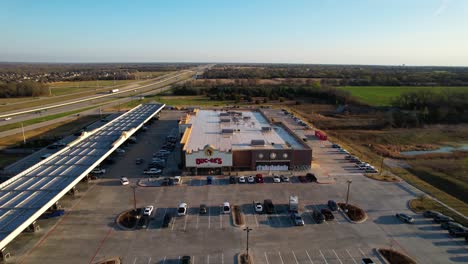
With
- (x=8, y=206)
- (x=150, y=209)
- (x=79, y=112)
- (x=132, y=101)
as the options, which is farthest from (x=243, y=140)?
(x=132, y=101)

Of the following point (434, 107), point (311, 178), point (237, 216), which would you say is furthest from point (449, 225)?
point (434, 107)

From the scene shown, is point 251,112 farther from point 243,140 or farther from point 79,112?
point 79,112

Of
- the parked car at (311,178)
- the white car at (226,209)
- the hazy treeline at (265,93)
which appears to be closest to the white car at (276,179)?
the parked car at (311,178)

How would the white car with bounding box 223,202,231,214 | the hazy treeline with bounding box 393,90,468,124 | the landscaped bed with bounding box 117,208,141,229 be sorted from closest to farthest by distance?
the landscaped bed with bounding box 117,208,141,229 → the white car with bounding box 223,202,231,214 → the hazy treeline with bounding box 393,90,468,124

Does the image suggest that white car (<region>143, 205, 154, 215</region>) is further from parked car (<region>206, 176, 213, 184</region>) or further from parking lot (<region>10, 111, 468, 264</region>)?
parked car (<region>206, 176, 213, 184</region>)

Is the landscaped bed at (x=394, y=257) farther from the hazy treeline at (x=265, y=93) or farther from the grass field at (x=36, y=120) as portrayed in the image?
the hazy treeline at (x=265, y=93)

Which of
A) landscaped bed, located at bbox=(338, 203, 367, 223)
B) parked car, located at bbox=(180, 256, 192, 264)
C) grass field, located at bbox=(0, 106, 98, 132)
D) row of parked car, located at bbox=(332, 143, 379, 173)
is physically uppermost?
grass field, located at bbox=(0, 106, 98, 132)

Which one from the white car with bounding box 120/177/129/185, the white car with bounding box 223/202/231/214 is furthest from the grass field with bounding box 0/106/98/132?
the white car with bounding box 223/202/231/214

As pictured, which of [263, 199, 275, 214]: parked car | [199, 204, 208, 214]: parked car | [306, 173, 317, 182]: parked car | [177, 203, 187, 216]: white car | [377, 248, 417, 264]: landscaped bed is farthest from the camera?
[306, 173, 317, 182]: parked car
